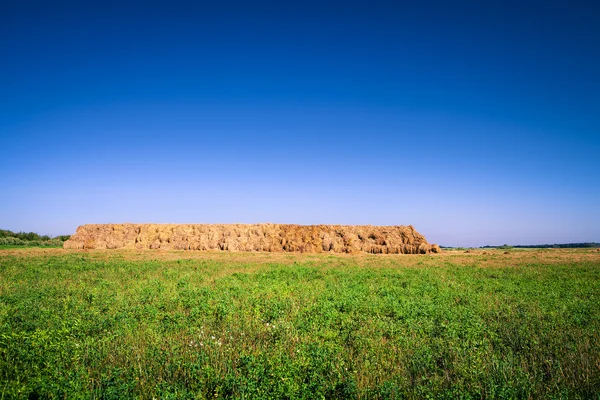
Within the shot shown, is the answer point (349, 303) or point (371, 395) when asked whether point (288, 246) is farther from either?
point (371, 395)

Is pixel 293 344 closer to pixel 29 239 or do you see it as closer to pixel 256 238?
pixel 256 238

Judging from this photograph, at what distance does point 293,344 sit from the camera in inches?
328

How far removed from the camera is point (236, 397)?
569 centimetres

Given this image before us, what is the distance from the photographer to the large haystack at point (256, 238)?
54.9m

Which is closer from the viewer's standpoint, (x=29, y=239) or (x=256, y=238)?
(x=256, y=238)

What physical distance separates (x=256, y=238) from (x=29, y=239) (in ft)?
153

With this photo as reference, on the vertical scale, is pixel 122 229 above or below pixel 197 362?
above

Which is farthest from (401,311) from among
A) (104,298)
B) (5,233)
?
(5,233)

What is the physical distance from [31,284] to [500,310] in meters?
21.3

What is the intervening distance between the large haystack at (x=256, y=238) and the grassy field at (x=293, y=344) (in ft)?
131

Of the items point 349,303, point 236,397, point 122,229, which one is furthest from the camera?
point 122,229

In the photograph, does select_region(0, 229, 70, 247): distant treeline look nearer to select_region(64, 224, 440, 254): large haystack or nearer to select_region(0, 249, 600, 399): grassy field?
select_region(64, 224, 440, 254): large haystack

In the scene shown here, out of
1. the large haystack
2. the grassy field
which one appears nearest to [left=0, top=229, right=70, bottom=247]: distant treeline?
the large haystack

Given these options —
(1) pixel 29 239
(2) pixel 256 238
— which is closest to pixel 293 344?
(2) pixel 256 238
